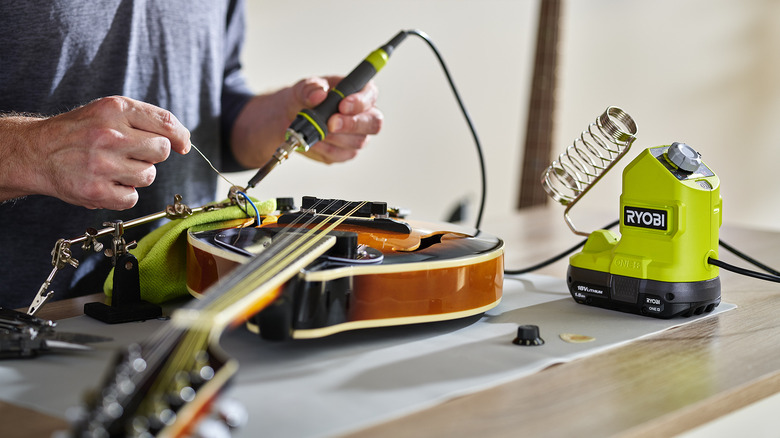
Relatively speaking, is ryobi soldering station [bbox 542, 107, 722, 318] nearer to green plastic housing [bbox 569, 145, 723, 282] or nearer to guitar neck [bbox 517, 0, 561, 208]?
green plastic housing [bbox 569, 145, 723, 282]

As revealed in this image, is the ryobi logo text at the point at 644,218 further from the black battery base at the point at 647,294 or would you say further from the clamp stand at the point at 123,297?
the clamp stand at the point at 123,297

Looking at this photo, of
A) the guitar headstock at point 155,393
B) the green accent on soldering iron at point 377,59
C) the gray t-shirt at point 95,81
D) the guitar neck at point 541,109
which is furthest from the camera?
the guitar neck at point 541,109

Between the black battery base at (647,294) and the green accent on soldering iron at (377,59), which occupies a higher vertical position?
the green accent on soldering iron at (377,59)

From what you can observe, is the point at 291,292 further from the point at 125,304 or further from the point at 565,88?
the point at 565,88

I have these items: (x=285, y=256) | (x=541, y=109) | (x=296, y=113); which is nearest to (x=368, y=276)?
(x=285, y=256)

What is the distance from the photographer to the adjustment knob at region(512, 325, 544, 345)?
731 millimetres

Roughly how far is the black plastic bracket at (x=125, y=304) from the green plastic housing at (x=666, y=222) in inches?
21.3

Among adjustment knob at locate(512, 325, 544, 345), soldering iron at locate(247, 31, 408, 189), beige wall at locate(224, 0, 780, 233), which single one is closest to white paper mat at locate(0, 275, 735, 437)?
adjustment knob at locate(512, 325, 544, 345)

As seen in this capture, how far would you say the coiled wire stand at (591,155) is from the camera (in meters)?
0.88

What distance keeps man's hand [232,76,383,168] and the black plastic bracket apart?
0.38m

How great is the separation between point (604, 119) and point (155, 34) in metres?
0.87

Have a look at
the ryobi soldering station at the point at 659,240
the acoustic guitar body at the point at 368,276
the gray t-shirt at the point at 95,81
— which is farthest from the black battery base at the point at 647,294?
the gray t-shirt at the point at 95,81

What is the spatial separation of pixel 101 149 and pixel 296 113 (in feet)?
1.82

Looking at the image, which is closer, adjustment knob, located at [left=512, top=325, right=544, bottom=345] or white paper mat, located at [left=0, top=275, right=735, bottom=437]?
white paper mat, located at [left=0, top=275, right=735, bottom=437]
